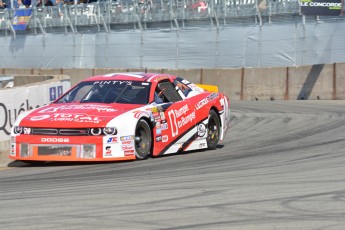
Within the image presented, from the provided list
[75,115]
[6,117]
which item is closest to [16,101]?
[6,117]

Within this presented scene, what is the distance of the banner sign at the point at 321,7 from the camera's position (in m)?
26.1

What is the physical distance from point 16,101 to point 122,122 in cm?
249

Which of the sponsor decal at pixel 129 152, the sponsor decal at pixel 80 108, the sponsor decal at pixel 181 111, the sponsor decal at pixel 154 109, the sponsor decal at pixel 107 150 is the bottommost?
the sponsor decal at pixel 129 152

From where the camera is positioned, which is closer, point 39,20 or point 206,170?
point 206,170

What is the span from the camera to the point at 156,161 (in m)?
11.8

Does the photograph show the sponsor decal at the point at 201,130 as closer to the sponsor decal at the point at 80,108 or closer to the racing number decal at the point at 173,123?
the racing number decal at the point at 173,123

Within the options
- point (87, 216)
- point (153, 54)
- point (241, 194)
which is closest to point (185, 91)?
point (241, 194)

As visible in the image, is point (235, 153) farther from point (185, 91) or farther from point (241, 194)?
point (241, 194)

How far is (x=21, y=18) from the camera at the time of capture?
35906 mm

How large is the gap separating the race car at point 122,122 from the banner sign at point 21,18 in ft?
74.7

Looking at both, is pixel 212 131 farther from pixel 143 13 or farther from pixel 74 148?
pixel 143 13

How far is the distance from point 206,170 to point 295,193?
8.09ft

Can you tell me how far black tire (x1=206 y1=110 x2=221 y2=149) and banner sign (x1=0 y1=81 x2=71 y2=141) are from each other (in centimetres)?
273

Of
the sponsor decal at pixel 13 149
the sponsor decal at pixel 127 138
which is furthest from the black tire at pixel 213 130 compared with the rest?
the sponsor decal at pixel 13 149
